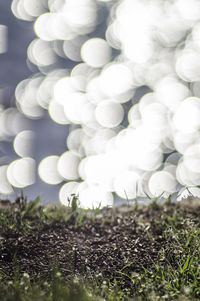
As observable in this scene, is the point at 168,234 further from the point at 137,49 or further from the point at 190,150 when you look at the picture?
the point at 137,49

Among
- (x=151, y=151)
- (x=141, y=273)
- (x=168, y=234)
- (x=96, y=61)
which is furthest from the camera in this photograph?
(x=96, y=61)

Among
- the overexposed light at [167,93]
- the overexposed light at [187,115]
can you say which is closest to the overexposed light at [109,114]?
the overexposed light at [167,93]

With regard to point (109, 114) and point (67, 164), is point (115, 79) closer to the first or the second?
point (109, 114)

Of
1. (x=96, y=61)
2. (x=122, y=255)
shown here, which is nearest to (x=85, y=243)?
(x=122, y=255)

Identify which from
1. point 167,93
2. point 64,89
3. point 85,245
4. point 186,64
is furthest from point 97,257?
point 186,64

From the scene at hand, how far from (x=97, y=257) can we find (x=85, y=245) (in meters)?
0.35

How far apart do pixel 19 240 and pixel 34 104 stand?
6086cm

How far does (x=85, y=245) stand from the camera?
3389 mm

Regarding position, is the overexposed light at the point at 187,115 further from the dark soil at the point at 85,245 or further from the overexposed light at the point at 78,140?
the dark soil at the point at 85,245

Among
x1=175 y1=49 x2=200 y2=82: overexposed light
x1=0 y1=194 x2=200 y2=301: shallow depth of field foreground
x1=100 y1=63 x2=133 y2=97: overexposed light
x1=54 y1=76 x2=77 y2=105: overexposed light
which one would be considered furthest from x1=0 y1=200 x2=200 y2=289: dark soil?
x1=175 y1=49 x2=200 y2=82: overexposed light

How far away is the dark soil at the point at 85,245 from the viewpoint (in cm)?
282

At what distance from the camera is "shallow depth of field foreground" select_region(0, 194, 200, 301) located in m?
2.27

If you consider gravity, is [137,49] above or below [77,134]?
above

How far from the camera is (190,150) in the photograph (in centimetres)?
3894
